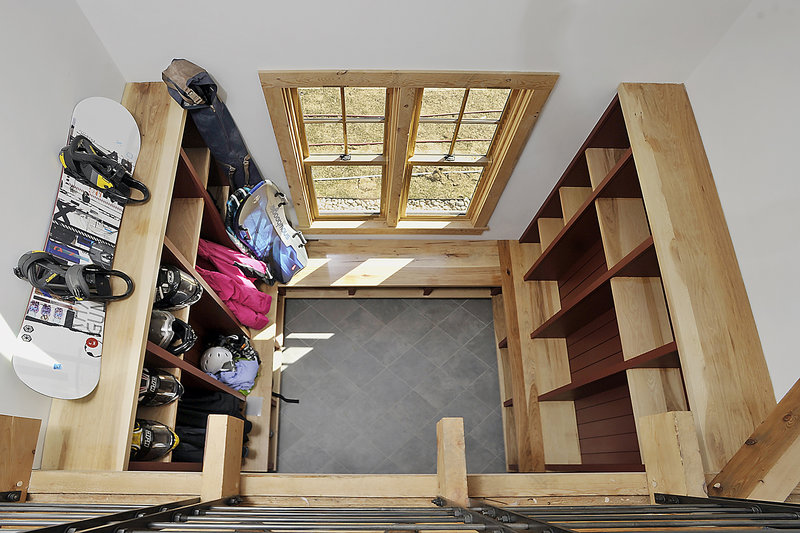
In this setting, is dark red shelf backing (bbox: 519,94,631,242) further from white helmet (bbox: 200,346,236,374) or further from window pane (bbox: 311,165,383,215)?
white helmet (bbox: 200,346,236,374)

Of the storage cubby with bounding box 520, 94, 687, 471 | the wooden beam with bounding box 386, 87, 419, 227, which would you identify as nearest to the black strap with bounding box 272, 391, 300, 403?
the wooden beam with bounding box 386, 87, 419, 227

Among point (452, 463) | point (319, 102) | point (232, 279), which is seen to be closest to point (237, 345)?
point (232, 279)

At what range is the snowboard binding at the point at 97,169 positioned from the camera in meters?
2.05

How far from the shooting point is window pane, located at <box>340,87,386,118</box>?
9.34 feet

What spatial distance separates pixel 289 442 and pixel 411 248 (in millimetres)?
1630

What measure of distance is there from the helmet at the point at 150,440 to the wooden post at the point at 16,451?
56cm

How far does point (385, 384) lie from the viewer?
164 inches

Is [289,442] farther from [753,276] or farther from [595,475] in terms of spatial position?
[753,276]

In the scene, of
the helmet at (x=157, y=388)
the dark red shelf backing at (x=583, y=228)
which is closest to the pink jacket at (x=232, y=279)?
the helmet at (x=157, y=388)

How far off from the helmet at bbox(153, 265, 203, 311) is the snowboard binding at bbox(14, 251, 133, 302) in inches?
15.2

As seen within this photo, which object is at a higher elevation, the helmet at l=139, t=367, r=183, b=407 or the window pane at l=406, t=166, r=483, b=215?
the window pane at l=406, t=166, r=483, b=215

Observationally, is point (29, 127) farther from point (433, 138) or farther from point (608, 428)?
point (608, 428)

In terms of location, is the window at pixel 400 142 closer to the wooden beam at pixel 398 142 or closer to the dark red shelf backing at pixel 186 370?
the wooden beam at pixel 398 142

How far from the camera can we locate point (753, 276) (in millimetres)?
2168
